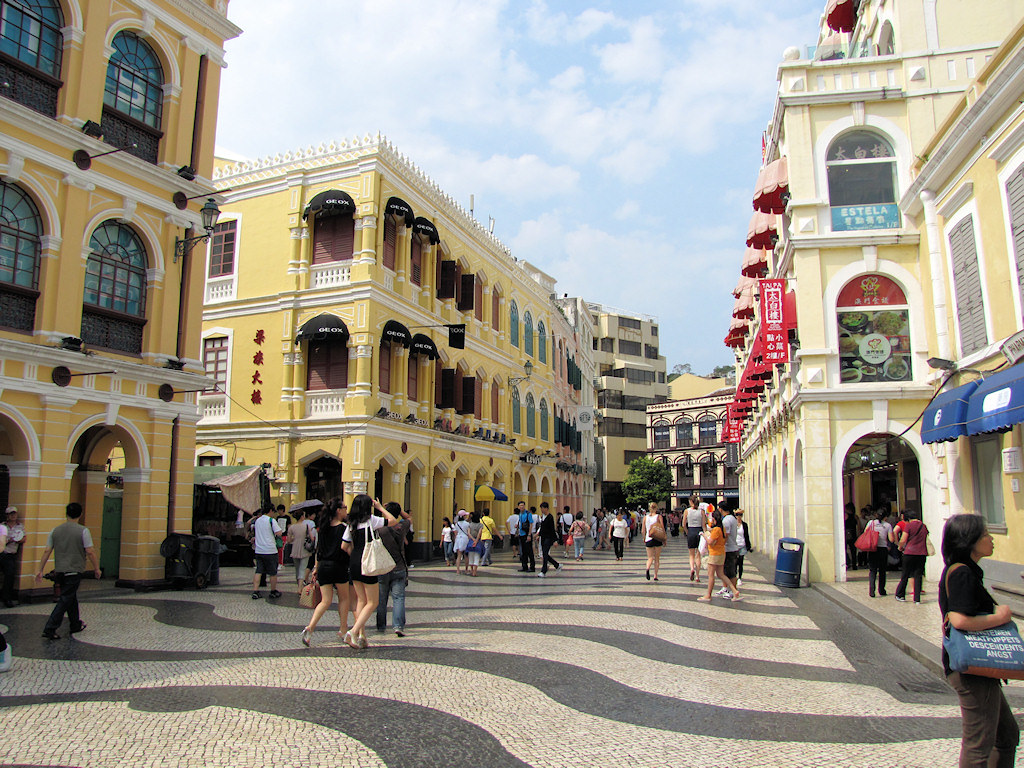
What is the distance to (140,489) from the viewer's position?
14.5 meters

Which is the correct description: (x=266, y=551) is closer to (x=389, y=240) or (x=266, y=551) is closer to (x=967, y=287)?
(x=389, y=240)

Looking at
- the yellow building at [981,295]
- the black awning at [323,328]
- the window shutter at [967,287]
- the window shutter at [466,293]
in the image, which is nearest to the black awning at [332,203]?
the black awning at [323,328]

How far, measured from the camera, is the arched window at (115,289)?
14.1m

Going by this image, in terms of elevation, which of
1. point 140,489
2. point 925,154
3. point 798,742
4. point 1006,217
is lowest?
point 798,742

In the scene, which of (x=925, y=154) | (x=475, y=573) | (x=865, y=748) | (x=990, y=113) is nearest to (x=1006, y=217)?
(x=990, y=113)

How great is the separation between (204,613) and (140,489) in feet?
13.8

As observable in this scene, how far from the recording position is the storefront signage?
16.3 meters

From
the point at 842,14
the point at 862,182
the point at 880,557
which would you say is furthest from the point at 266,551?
the point at 842,14

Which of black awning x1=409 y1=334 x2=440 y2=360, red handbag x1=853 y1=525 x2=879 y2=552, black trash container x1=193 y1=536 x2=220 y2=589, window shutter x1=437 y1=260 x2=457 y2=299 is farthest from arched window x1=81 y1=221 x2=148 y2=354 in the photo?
red handbag x1=853 y1=525 x2=879 y2=552

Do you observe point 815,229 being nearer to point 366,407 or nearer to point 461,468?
point 366,407

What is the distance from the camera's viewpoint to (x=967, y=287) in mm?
13453

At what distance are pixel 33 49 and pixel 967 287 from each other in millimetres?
17008

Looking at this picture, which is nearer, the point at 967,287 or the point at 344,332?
the point at 967,287

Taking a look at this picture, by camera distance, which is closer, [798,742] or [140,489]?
[798,742]
